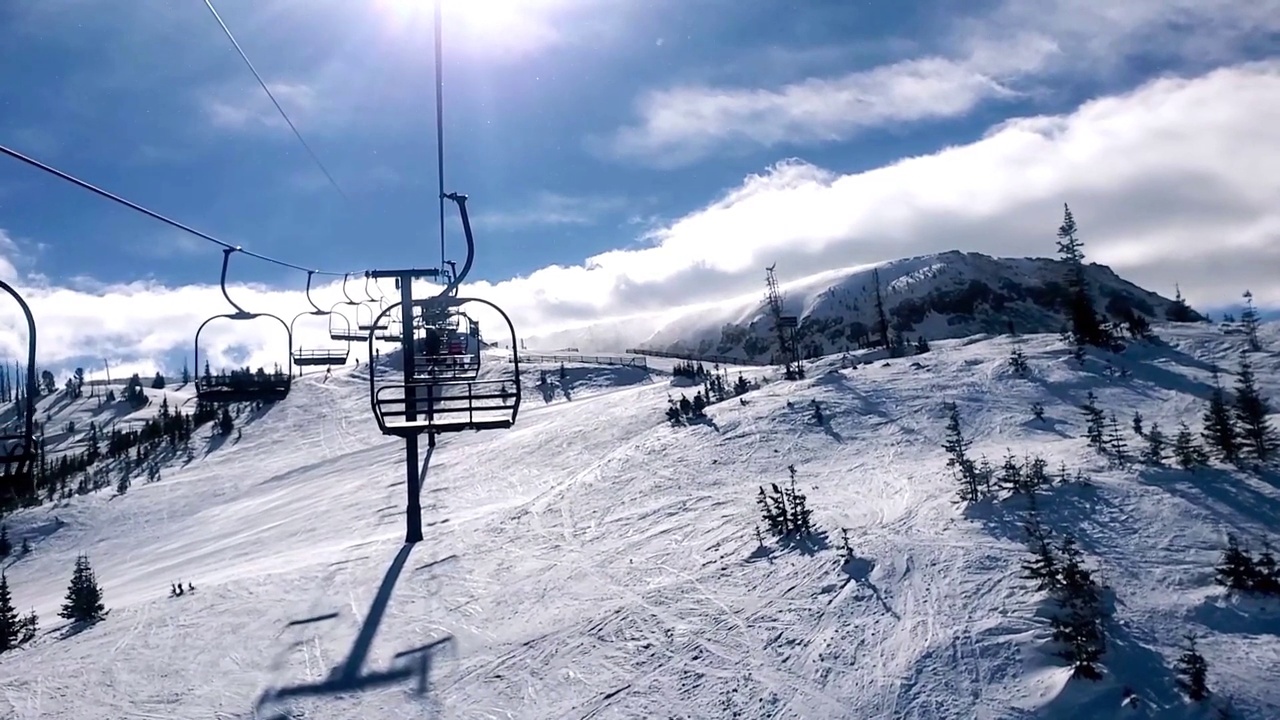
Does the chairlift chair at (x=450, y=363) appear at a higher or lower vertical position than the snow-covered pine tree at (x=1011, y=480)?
higher

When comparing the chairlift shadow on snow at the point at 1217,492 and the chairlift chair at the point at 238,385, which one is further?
the chairlift chair at the point at 238,385

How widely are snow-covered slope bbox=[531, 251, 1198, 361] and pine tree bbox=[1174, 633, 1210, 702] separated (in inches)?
Answer: 4339

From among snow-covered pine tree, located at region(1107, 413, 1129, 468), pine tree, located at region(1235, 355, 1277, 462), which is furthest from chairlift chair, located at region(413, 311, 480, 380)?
pine tree, located at region(1235, 355, 1277, 462)

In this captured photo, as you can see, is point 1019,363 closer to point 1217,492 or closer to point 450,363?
point 1217,492

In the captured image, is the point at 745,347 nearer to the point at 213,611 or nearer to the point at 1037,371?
the point at 1037,371

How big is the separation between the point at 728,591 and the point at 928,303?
13581 cm

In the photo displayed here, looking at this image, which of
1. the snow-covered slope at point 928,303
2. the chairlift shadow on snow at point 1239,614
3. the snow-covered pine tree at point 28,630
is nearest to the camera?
the chairlift shadow on snow at point 1239,614

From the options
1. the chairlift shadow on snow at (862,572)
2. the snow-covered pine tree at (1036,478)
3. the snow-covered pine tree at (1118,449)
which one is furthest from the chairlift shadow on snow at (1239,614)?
the snow-covered pine tree at (1118,449)

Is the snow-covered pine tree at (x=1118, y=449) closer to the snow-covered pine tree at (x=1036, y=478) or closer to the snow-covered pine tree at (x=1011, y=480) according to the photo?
the snow-covered pine tree at (x=1036, y=478)

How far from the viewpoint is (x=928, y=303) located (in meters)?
140

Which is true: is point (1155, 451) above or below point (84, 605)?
above

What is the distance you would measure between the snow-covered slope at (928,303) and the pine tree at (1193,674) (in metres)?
110

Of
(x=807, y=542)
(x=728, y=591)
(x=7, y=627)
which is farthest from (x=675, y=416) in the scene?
(x=7, y=627)

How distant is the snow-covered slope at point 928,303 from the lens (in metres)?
132
